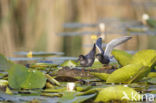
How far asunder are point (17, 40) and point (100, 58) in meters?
4.35

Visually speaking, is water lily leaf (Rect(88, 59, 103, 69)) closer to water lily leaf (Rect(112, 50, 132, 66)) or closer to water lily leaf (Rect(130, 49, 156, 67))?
water lily leaf (Rect(112, 50, 132, 66))

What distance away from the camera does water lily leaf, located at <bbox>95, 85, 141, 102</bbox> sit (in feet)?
9.96

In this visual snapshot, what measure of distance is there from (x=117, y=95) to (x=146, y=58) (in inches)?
42.9

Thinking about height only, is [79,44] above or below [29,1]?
below

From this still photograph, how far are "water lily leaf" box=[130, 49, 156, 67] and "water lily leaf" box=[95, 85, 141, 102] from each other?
1.01 metres

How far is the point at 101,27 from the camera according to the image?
9.28 meters

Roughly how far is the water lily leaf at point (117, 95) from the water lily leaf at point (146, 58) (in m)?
1.01

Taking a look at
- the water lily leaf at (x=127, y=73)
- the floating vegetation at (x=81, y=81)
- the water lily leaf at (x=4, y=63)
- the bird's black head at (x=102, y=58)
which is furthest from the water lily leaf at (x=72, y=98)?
the bird's black head at (x=102, y=58)

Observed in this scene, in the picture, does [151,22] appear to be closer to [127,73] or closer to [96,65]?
[96,65]

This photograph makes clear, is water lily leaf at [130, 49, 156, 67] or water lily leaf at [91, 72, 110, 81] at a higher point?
water lily leaf at [130, 49, 156, 67]

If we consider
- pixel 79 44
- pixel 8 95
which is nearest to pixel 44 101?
pixel 8 95

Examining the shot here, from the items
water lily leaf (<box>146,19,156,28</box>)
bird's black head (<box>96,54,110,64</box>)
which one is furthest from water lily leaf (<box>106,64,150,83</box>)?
water lily leaf (<box>146,19,156,28</box>)

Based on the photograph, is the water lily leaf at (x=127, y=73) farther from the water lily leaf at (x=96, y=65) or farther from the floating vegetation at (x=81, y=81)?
the water lily leaf at (x=96, y=65)

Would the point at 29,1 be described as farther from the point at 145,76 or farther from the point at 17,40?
the point at 145,76
